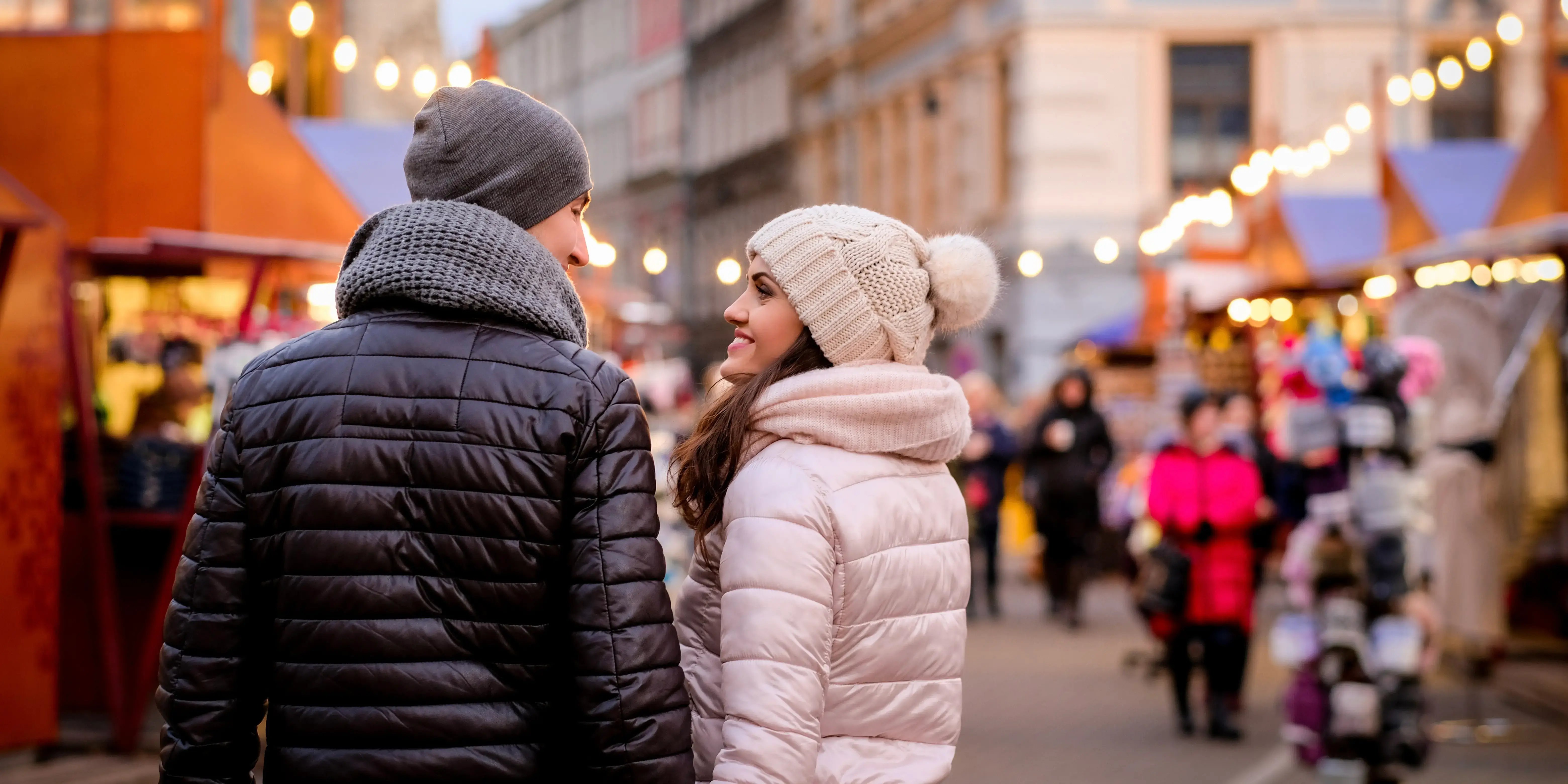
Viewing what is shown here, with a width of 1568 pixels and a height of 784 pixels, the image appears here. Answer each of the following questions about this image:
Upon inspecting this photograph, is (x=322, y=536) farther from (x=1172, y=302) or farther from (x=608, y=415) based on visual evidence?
(x=1172, y=302)

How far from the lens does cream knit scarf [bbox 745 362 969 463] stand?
3225 mm

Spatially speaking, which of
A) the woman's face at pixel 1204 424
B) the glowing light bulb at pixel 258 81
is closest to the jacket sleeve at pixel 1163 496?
the woman's face at pixel 1204 424

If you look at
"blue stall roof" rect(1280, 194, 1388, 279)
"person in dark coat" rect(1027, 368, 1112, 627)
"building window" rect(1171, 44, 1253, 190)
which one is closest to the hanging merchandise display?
"person in dark coat" rect(1027, 368, 1112, 627)

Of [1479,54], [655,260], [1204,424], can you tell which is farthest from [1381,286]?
[655,260]

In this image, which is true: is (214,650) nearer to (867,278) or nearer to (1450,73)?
(867,278)

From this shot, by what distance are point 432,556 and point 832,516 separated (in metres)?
0.65

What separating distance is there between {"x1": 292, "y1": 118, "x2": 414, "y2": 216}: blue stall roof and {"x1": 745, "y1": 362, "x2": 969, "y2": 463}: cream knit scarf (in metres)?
11.0

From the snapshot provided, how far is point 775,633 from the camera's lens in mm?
2986

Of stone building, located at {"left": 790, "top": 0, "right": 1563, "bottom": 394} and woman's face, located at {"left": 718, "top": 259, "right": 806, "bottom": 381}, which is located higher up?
stone building, located at {"left": 790, "top": 0, "right": 1563, "bottom": 394}

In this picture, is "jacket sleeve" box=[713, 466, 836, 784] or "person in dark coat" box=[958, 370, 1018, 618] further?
"person in dark coat" box=[958, 370, 1018, 618]

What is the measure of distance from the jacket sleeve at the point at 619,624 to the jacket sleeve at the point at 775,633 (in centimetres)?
12

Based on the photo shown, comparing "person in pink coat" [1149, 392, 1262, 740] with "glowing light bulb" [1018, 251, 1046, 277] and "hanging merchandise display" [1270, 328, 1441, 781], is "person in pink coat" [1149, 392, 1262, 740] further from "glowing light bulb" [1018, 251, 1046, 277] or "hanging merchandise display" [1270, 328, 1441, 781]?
"glowing light bulb" [1018, 251, 1046, 277]

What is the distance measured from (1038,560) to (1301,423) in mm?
12193

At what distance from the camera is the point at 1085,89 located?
30266 mm
